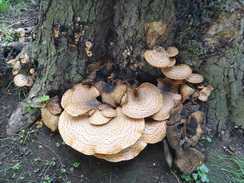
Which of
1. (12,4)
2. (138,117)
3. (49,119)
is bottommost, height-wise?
(49,119)

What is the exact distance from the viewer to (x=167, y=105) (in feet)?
9.45

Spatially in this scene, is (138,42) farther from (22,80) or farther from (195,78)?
(22,80)

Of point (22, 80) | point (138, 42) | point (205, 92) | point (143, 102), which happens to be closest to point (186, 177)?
point (143, 102)

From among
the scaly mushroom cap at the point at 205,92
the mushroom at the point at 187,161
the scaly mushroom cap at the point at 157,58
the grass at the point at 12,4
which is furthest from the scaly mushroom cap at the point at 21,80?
A: the grass at the point at 12,4

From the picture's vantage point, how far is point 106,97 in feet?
9.75

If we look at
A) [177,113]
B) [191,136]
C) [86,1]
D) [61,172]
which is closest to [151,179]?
[191,136]

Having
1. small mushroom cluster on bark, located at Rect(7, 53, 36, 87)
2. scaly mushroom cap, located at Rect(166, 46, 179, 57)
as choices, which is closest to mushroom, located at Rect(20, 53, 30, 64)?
small mushroom cluster on bark, located at Rect(7, 53, 36, 87)

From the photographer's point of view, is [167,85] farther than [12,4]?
No

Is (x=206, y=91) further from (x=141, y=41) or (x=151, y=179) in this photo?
(x=151, y=179)

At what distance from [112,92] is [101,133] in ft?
2.19

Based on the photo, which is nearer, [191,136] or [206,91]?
[191,136]

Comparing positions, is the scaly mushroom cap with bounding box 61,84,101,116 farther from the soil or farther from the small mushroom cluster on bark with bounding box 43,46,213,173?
the soil

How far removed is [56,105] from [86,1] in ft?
5.43

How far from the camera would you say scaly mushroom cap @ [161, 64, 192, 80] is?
2807 millimetres
